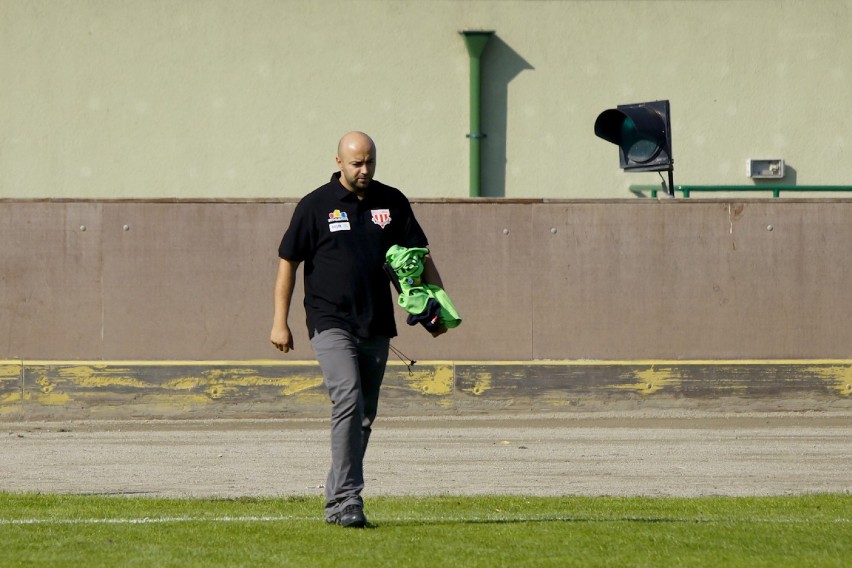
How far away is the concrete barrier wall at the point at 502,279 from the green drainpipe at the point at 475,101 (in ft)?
10.9

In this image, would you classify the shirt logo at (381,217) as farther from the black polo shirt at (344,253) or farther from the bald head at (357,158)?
the bald head at (357,158)

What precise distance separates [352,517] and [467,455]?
445 centimetres

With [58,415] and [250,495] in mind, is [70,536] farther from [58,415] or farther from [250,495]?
[58,415]

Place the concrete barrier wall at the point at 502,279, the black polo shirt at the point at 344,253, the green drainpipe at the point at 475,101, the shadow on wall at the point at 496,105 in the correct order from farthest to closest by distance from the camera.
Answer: the shadow on wall at the point at 496,105, the green drainpipe at the point at 475,101, the concrete barrier wall at the point at 502,279, the black polo shirt at the point at 344,253

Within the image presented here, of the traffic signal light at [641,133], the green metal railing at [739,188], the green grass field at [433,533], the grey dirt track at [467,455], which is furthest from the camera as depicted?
the green metal railing at [739,188]

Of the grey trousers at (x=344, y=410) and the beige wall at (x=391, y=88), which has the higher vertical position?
the beige wall at (x=391, y=88)

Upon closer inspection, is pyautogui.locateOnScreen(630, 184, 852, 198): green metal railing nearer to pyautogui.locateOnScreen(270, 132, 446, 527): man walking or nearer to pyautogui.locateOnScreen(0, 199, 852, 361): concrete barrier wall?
pyautogui.locateOnScreen(0, 199, 852, 361): concrete barrier wall

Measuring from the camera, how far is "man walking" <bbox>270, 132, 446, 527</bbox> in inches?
283

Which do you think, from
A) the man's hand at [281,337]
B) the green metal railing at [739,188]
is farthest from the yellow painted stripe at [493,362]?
the man's hand at [281,337]

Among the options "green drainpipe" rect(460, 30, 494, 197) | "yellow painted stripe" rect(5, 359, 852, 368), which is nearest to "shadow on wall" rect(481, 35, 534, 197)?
"green drainpipe" rect(460, 30, 494, 197)

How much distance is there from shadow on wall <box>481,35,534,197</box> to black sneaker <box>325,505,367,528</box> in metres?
11.2

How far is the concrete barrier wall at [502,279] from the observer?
14.5 m

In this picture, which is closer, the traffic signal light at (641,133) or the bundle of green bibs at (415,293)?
the bundle of green bibs at (415,293)

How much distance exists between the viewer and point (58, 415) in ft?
46.5
